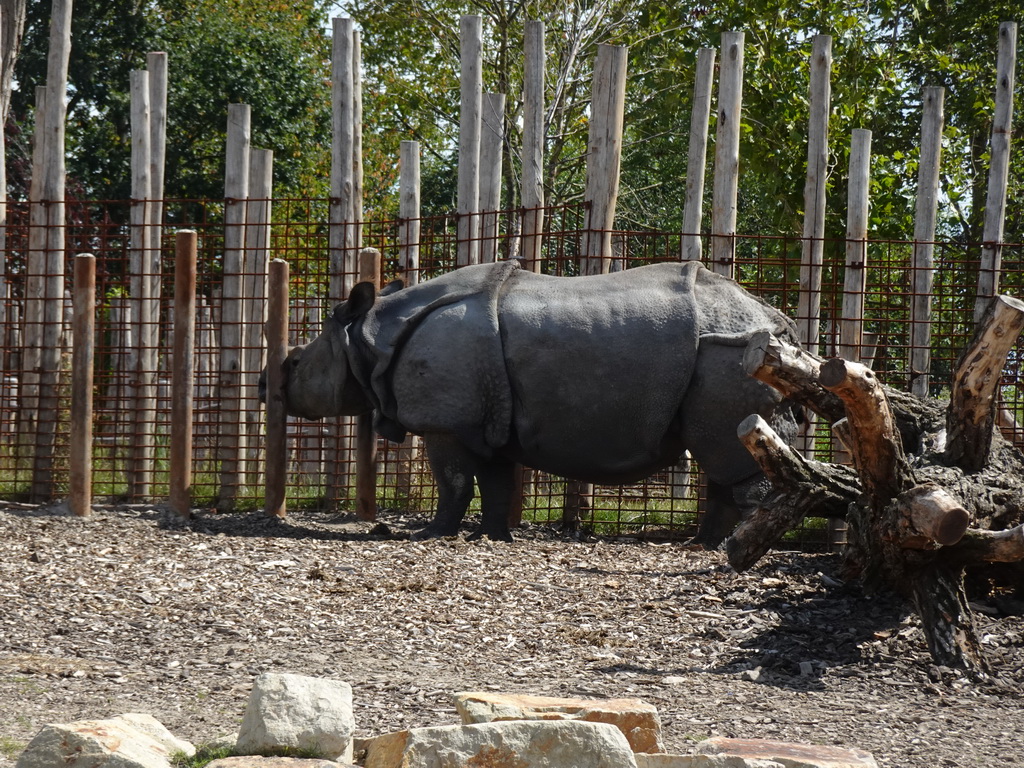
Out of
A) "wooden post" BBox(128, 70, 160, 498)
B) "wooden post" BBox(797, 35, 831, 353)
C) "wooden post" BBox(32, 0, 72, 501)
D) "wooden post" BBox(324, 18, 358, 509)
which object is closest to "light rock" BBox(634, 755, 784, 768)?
"wooden post" BBox(797, 35, 831, 353)

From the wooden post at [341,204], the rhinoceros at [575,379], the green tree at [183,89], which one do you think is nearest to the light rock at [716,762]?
the rhinoceros at [575,379]

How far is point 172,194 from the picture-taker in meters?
20.4

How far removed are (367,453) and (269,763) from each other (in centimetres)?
579

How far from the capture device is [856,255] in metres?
8.95

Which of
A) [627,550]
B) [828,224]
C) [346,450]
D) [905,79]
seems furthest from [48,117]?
[905,79]

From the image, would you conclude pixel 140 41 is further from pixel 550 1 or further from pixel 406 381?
pixel 406 381

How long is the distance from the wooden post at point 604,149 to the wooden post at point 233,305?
2.65m

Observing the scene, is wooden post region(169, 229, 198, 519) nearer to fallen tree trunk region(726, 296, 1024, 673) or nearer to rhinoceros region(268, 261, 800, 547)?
rhinoceros region(268, 261, 800, 547)

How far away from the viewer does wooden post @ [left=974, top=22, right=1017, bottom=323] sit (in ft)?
30.0

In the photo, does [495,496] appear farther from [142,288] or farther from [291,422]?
[142,288]

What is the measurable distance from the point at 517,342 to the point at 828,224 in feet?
19.2

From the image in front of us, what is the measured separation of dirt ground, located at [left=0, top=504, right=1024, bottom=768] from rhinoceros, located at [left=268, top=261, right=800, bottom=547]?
746 millimetres

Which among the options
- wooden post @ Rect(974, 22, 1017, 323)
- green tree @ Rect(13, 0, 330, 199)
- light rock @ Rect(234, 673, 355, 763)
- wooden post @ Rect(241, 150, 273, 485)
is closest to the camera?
light rock @ Rect(234, 673, 355, 763)

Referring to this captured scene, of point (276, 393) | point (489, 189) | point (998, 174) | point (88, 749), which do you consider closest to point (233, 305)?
point (276, 393)
